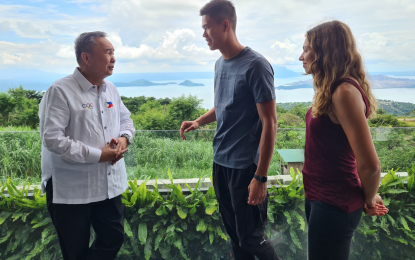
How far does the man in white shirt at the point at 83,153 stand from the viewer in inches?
51.8

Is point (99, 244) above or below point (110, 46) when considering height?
below

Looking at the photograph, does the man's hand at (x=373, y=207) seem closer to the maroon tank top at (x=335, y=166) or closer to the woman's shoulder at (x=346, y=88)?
the maroon tank top at (x=335, y=166)

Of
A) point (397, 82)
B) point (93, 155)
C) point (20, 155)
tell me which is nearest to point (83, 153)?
point (93, 155)

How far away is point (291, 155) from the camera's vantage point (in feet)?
7.45

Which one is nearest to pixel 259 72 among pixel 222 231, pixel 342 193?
pixel 342 193

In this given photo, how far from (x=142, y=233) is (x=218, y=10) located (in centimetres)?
139

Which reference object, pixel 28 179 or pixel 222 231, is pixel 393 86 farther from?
pixel 28 179

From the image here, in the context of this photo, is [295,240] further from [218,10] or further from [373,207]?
[218,10]

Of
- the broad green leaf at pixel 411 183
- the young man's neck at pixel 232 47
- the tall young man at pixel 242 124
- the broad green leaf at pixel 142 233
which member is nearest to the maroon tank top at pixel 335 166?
the tall young man at pixel 242 124

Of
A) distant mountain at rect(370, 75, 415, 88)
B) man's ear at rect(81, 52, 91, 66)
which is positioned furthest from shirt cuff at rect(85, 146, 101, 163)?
distant mountain at rect(370, 75, 415, 88)

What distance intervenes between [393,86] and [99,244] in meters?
4.77

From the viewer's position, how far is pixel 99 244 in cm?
154

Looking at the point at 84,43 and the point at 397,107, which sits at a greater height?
the point at 84,43

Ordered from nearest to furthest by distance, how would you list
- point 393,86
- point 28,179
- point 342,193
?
Answer: 1. point 342,193
2. point 28,179
3. point 393,86
